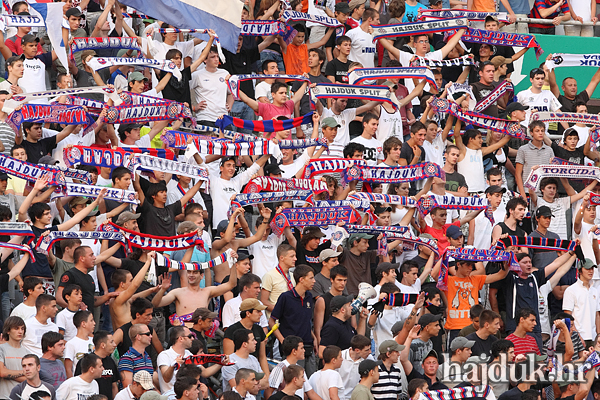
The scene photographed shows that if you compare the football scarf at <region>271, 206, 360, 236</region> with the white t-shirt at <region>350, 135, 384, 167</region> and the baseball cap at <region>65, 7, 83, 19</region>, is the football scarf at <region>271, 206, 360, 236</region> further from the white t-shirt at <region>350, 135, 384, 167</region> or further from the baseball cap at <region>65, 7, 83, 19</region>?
the baseball cap at <region>65, 7, 83, 19</region>

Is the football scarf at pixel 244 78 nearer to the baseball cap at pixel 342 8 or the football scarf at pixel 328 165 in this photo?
the football scarf at pixel 328 165

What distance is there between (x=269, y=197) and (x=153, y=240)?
1769mm

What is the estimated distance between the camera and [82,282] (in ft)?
39.3

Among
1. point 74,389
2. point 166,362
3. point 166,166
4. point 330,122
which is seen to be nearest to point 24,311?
point 74,389

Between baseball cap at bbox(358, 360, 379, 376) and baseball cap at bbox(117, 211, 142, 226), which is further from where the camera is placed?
baseball cap at bbox(117, 211, 142, 226)

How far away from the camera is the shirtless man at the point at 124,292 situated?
1204 centimetres

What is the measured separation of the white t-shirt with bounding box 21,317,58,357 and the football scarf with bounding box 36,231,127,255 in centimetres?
108

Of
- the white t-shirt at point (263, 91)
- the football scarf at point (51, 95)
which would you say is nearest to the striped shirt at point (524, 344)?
the white t-shirt at point (263, 91)

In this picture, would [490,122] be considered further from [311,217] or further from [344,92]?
[311,217]

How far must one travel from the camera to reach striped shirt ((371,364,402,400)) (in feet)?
37.8

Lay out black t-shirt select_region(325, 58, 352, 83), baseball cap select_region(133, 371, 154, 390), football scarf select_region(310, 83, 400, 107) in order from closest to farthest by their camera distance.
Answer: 1. baseball cap select_region(133, 371, 154, 390)
2. football scarf select_region(310, 83, 400, 107)
3. black t-shirt select_region(325, 58, 352, 83)

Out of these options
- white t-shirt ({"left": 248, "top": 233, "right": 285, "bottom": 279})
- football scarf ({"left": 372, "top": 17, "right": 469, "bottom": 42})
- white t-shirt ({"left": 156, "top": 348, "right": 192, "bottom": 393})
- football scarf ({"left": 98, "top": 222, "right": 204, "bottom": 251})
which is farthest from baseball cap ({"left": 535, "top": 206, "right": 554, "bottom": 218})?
white t-shirt ({"left": 156, "top": 348, "right": 192, "bottom": 393})

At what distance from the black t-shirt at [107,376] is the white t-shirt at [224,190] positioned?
144 inches

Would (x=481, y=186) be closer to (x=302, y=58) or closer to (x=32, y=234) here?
(x=302, y=58)
